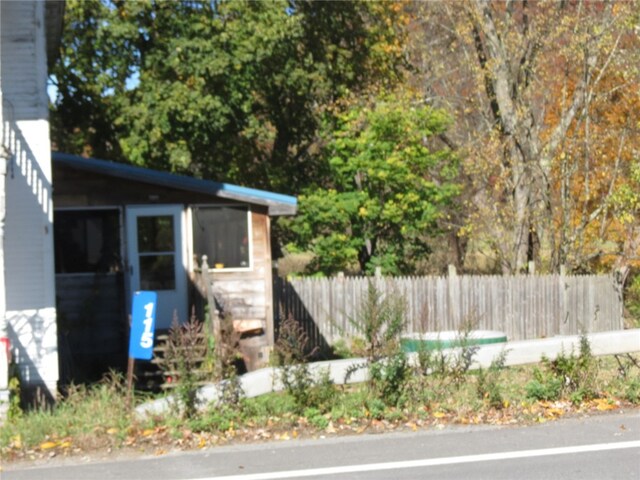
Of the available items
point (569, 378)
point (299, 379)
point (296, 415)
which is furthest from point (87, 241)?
point (569, 378)

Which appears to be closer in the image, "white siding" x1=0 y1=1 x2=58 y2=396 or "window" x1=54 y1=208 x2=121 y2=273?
"white siding" x1=0 y1=1 x2=58 y2=396

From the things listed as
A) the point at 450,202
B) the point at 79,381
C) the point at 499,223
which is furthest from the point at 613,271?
the point at 79,381

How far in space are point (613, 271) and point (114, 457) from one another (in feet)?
63.3

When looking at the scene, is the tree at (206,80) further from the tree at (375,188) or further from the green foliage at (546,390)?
the green foliage at (546,390)

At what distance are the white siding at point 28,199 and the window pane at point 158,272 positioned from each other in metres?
5.41

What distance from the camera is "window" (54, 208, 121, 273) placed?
18.8 meters

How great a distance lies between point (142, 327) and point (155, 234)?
26.5 ft

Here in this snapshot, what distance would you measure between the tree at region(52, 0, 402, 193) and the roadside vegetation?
15.3 m

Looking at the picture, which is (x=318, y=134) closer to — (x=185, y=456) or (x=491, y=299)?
(x=491, y=299)

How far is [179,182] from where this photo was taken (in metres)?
18.8

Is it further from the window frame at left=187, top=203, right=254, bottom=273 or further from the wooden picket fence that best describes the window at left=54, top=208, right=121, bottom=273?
the wooden picket fence

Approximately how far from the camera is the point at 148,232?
1916 cm

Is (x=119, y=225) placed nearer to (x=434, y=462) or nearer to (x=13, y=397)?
(x=13, y=397)

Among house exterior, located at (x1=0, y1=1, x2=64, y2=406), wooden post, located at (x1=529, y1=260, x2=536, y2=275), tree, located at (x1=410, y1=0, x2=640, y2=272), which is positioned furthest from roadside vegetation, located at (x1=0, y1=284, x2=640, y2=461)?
wooden post, located at (x1=529, y1=260, x2=536, y2=275)
